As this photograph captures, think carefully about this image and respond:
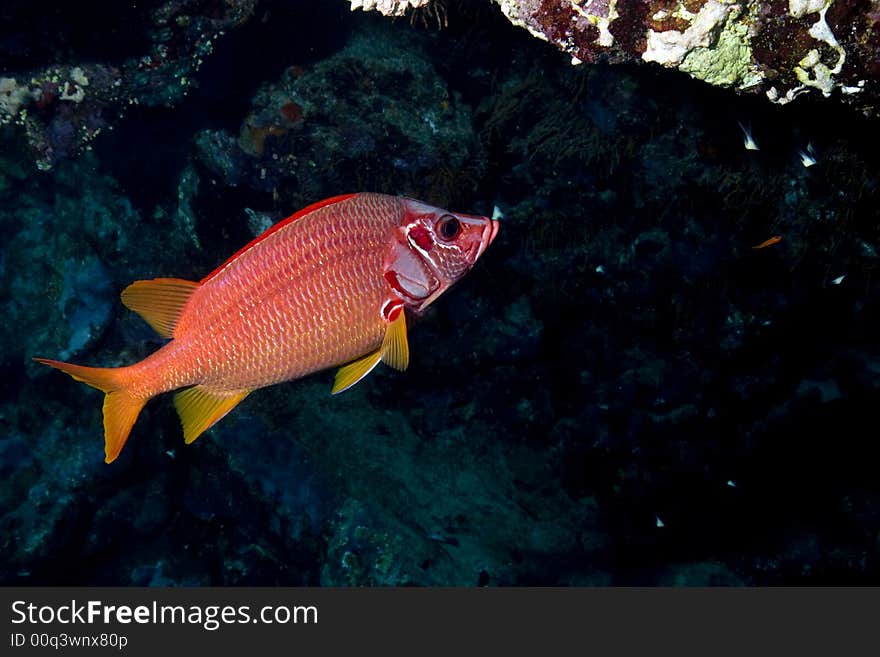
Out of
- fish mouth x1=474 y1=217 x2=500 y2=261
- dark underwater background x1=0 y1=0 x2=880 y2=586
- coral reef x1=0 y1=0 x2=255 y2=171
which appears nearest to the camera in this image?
fish mouth x1=474 y1=217 x2=500 y2=261

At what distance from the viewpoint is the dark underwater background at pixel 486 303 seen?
3.84 metres

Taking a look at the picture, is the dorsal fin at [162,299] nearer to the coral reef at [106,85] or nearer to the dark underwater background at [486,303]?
the dark underwater background at [486,303]

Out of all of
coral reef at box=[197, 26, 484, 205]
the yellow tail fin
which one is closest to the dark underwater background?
coral reef at box=[197, 26, 484, 205]

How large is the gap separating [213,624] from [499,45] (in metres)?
5.56

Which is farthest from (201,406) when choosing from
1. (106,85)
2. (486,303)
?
(106,85)

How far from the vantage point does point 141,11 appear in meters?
4.16

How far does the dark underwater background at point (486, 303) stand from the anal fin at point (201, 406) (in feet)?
7.00

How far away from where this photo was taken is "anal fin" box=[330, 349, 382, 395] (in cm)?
262

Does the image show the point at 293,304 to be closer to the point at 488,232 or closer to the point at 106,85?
the point at 488,232

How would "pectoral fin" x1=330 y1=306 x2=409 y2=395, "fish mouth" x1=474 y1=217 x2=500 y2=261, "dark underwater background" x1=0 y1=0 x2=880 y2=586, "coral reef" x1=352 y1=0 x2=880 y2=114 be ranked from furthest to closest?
"dark underwater background" x1=0 y1=0 x2=880 y2=586 < "fish mouth" x1=474 y1=217 x2=500 y2=261 < "pectoral fin" x1=330 y1=306 x2=409 y2=395 < "coral reef" x1=352 y1=0 x2=880 y2=114

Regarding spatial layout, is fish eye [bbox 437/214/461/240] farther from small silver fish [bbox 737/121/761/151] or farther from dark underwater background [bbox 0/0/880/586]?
small silver fish [bbox 737/121/761/151]

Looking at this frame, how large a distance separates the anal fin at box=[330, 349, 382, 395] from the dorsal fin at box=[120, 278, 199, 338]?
2.76 feet

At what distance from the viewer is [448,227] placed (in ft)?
8.57

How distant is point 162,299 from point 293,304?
0.72m
